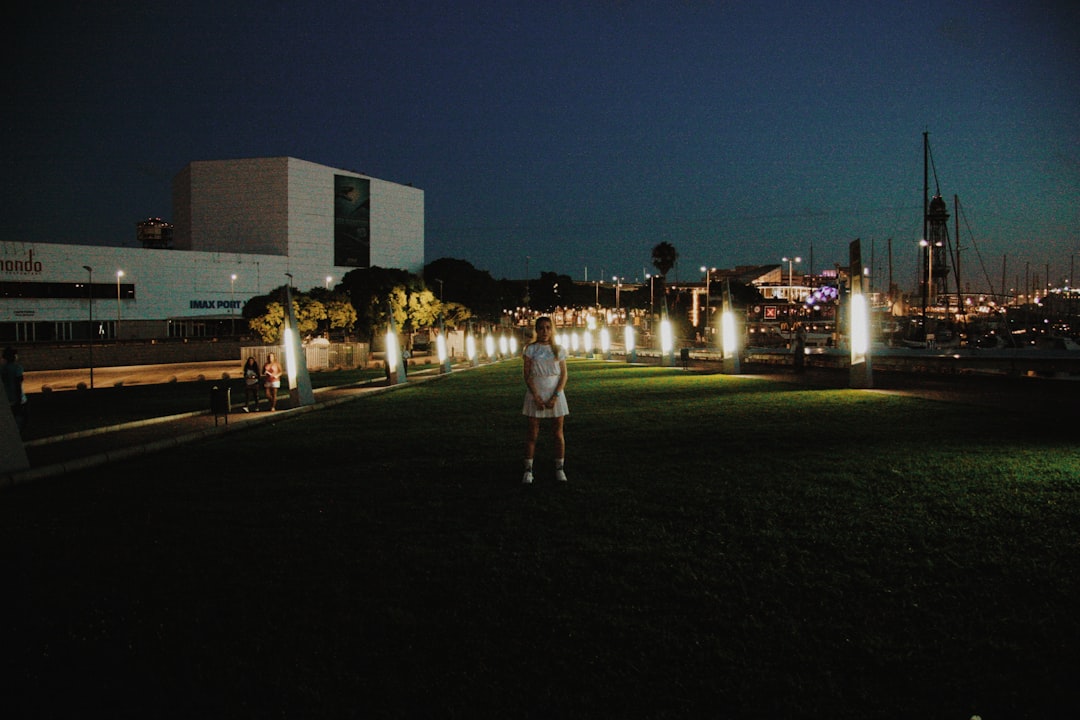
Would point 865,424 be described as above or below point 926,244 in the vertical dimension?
below

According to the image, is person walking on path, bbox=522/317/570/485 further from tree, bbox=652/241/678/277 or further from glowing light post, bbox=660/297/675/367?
tree, bbox=652/241/678/277

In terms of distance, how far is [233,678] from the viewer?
379 cm

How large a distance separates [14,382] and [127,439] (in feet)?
7.98

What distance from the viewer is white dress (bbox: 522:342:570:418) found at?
8406 millimetres

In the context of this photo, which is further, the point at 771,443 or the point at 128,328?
the point at 128,328

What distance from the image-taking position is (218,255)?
78.9m

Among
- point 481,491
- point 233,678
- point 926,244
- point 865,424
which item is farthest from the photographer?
point 926,244

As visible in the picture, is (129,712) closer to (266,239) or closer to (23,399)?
(23,399)

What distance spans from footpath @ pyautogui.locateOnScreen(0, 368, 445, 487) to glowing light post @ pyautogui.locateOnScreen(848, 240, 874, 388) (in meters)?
13.6

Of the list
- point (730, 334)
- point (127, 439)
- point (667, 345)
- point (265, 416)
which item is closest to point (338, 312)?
→ point (667, 345)

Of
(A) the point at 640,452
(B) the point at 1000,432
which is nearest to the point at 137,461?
(A) the point at 640,452

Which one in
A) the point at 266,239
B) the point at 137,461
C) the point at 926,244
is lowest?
the point at 137,461

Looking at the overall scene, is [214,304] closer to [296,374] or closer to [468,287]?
[468,287]

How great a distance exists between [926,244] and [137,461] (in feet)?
162
